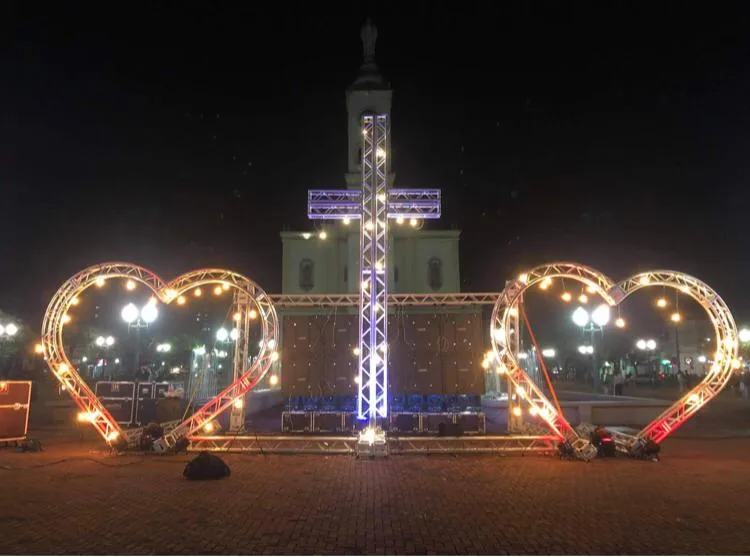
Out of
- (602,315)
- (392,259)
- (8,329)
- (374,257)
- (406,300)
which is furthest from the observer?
(392,259)

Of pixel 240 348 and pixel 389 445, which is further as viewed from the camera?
pixel 240 348

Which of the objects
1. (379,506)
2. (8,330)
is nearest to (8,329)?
(8,330)

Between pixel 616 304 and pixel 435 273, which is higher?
pixel 435 273

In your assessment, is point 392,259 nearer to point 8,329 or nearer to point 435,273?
point 435,273

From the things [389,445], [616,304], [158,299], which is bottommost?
[389,445]

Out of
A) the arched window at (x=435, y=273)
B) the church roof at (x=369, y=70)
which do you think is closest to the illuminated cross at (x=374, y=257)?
the church roof at (x=369, y=70)

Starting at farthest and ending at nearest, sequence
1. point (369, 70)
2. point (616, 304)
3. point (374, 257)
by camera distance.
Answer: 1. point (369, 70)
2. point (374, 257)
3. point (616, 304)

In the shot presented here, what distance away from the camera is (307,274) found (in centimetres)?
4191

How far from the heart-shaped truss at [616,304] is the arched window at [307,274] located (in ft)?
96.4

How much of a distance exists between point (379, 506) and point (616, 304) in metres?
8.18

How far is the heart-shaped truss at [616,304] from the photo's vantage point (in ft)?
41.2

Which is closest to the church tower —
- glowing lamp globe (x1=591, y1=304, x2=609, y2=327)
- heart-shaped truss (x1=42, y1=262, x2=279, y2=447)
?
glowing lamp globe (x1=591, y1=304, x2=609, y2=327)

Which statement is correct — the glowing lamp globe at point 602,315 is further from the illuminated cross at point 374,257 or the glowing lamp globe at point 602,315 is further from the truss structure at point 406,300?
the illuminated cross at point 374,257

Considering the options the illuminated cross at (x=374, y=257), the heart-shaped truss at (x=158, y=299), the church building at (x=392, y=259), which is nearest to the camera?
the heart-shaped truss at (x=158, y=299)
